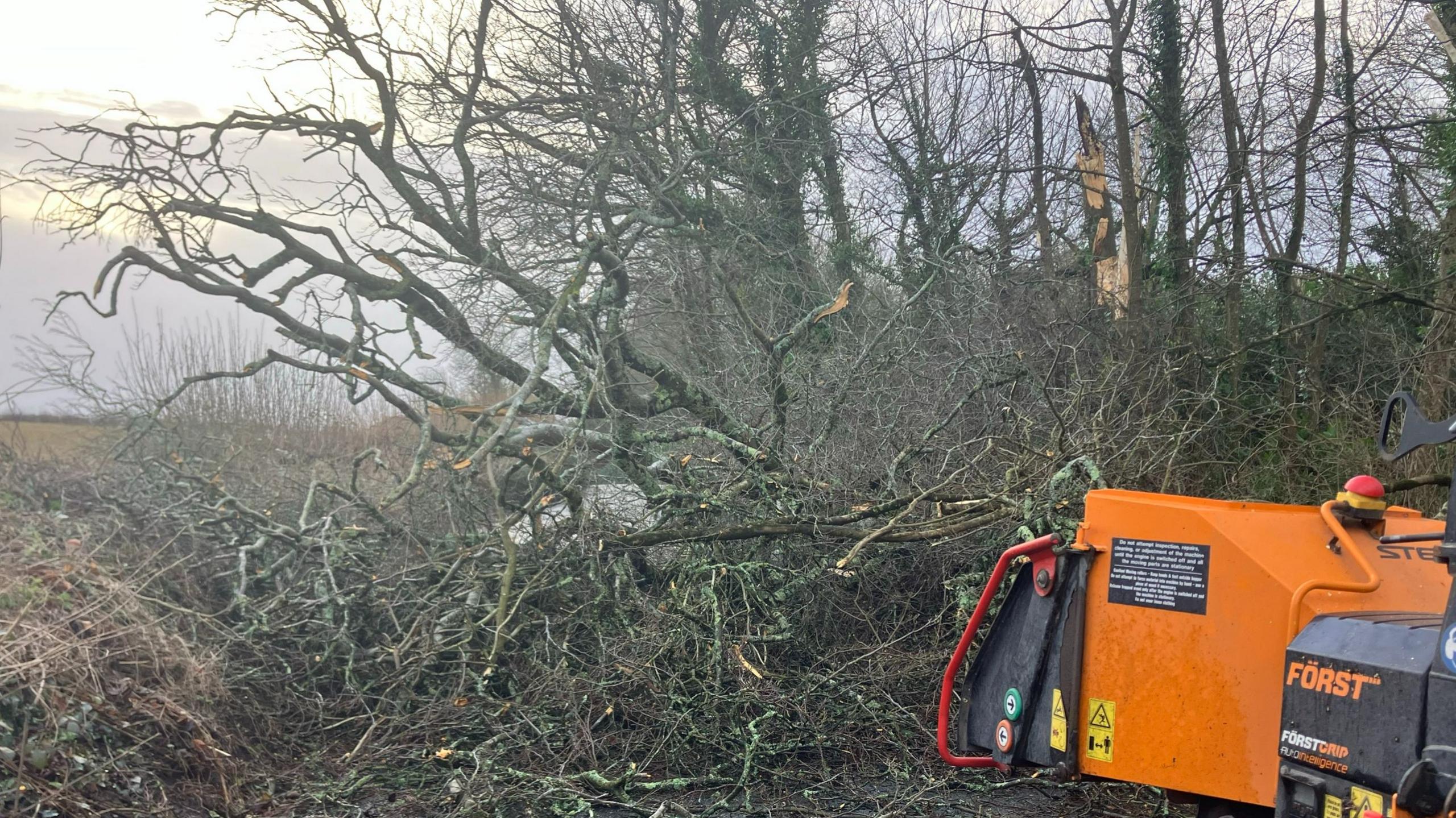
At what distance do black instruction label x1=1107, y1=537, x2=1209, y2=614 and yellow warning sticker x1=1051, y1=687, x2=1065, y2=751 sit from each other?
0.38 m

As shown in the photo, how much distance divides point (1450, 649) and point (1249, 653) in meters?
0.68

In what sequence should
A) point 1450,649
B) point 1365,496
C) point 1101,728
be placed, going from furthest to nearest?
1. point 1101,728
2. point 1365,496
3. point 1450,649

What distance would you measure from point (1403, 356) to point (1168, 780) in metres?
7.76

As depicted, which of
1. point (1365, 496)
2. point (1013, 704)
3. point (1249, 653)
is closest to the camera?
point (1249, 653)

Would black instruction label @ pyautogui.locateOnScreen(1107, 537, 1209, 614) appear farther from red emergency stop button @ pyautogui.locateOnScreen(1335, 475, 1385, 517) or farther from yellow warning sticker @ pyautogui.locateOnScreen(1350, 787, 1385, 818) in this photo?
yellow warning sticker @ pyautogui.locateOnScreen(1350, 787, 1385, 818)

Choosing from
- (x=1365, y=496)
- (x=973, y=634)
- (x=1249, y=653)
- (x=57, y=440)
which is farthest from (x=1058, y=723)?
(x=57, y=440)

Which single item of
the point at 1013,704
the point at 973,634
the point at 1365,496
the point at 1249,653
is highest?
the point at 1365,496

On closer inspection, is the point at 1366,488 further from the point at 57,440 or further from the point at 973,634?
the point at 57,440

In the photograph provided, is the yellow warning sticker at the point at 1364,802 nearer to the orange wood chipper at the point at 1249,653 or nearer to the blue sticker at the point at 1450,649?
the orange wood chipper at the point at 1249,653

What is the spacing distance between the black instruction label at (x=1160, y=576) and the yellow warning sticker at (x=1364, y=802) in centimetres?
63

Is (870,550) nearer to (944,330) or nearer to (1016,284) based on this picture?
(944,330)

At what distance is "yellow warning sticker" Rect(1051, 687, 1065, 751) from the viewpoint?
10.6 ft

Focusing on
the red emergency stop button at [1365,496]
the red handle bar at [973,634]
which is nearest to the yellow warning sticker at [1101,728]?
the red handle bar at [973,634]

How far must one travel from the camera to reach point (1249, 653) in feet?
9.53
